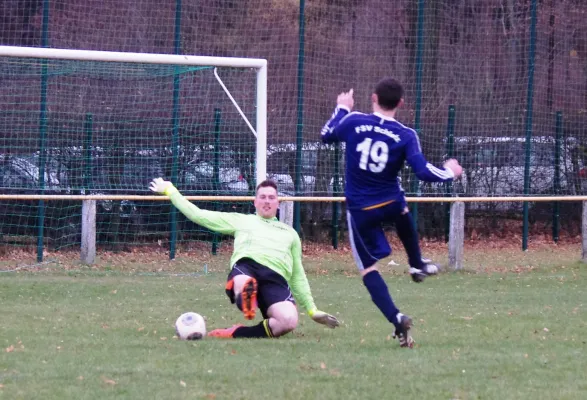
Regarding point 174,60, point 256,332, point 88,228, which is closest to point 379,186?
point 256,332

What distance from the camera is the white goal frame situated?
38.0 ft

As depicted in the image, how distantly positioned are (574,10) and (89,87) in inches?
387

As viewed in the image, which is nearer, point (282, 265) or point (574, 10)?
point (282, 265)

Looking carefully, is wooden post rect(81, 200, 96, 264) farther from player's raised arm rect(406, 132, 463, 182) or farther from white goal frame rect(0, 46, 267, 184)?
player's raised arm rect(406, 132, 463, 182)

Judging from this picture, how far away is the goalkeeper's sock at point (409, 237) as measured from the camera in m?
7.42

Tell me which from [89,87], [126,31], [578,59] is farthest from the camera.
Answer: [578,59]

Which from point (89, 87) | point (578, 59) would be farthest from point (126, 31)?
point (578, 59)

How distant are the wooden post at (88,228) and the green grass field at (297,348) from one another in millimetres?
2099

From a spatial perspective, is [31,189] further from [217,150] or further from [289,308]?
[289,308]

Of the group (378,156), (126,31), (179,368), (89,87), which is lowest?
(179,368)

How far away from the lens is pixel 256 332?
7855 millimetres

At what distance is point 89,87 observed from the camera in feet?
50.6

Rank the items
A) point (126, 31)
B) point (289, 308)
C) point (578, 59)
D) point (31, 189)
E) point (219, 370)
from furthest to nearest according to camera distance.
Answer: point (578, 59) < point (126, 31) < point (31, 189) < point (289, 308) < point (219, 370)

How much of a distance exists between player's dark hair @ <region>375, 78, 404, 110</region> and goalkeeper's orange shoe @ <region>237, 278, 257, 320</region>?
5.47 ft
